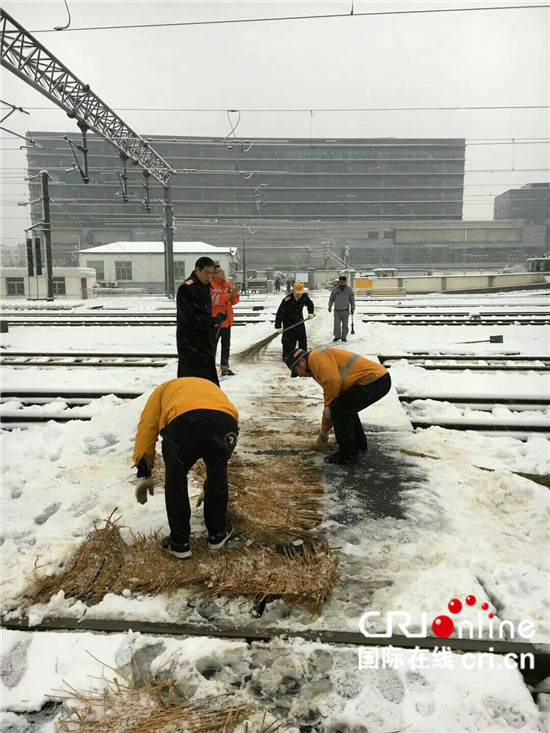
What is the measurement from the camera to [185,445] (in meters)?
3.27

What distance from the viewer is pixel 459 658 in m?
2.63

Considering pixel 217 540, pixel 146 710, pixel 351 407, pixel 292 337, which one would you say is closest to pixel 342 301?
pixel 292 337

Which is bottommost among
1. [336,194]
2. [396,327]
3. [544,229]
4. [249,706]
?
[249,706]

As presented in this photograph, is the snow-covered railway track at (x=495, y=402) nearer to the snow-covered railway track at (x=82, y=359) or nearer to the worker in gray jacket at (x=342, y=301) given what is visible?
the worker in gray jacket at (x=342, y=301)

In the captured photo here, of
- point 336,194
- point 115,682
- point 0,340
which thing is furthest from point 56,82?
point 336,194

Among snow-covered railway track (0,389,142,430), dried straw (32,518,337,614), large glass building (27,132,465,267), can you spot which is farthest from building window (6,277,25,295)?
large glass building (27,132,465,267)

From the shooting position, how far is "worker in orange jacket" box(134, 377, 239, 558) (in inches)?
129

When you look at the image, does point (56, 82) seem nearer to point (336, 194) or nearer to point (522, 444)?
point (522, 444)

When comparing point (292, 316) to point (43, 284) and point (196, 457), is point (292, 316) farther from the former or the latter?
point (43, 284)

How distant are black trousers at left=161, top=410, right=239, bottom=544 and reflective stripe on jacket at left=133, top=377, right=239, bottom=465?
0.06 meters

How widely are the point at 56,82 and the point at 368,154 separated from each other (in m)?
87.1

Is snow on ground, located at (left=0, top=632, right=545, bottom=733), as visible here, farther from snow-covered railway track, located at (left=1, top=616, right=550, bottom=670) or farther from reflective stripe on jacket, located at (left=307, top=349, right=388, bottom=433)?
reflective stripe on jacket, located at (left=307, top=349, right=388, bottom=433)

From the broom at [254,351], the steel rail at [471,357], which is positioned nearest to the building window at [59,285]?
the broom at [254,351]

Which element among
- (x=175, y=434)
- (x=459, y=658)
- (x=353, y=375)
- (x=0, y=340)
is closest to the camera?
(x=459, y=658)
